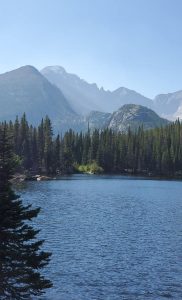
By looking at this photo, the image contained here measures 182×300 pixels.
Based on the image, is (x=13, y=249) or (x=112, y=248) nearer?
(x=13, y=249)

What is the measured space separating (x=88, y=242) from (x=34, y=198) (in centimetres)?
4811

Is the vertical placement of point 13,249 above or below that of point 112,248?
above

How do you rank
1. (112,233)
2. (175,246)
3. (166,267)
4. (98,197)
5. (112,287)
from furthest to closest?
1. (98,197)
2. (112,233)
3. (175,246)
4. (166,267)
5. (112,287)

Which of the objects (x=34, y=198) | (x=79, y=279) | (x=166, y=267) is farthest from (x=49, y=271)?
(x=34, y=198)

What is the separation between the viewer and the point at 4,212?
88.8 ft

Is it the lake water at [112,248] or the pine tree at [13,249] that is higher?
the pine tree at [13,249]

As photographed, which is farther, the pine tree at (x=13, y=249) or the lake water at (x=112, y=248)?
the lake water at (x=112, y=248)

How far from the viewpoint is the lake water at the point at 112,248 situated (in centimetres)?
4025

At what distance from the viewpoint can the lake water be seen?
4025cm

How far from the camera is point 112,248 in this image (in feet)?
183

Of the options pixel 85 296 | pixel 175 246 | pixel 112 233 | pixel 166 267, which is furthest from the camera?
pixel 112 233

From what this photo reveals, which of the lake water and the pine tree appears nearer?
the pine tree

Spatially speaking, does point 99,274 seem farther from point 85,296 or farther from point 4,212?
point 4,212

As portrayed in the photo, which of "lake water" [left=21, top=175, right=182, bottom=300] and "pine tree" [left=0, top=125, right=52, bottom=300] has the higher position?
"pine tree" [left=0, top=125, right=52, bottom=300]
